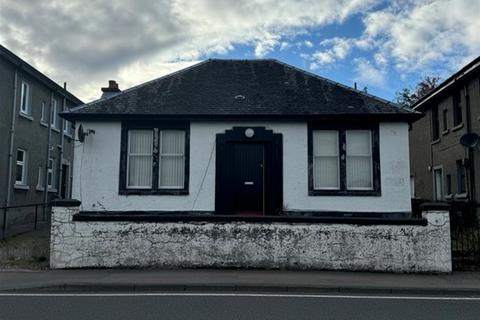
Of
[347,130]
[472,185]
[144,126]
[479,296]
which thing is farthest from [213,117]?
[472,185]

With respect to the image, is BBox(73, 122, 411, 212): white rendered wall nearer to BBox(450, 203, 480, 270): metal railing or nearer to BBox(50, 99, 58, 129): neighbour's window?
BBox(450, 203, 480, 270): metal railing

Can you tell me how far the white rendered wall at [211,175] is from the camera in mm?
14500

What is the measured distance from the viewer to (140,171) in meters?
14.9

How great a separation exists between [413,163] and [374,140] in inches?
493

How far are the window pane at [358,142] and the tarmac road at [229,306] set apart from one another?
6919 mm

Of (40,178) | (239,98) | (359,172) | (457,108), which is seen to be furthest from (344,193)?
(40,178)

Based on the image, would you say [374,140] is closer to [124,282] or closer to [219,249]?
[219,249]

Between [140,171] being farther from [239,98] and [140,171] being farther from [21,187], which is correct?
[21,187]

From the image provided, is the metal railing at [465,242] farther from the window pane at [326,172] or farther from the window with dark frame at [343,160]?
the window pane at [326,172]

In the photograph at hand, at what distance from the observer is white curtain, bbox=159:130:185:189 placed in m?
14.9

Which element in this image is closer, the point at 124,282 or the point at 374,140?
the point at 124,282

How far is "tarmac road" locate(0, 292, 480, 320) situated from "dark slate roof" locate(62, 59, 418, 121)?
720cm

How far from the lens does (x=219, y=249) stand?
11000mm

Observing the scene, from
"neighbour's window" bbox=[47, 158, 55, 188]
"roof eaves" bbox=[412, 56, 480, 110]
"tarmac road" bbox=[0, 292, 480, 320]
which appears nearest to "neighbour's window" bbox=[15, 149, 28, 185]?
"neighbour's window" bbox=[47, 158, 55, 188]
